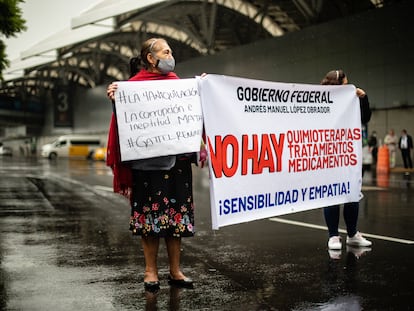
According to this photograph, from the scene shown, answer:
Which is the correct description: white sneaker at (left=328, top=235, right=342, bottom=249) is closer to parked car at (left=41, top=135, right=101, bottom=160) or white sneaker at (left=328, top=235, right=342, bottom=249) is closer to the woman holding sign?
the woman holding sign

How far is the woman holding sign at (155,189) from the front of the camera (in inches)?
187

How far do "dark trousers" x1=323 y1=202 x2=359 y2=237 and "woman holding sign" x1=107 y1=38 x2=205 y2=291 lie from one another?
7.37 feet

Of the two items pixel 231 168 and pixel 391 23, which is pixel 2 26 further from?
pixel 391 23

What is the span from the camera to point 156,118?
193 inches

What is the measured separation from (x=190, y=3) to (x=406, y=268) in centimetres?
3242

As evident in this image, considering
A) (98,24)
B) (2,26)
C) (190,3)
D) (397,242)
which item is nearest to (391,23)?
(190,3)

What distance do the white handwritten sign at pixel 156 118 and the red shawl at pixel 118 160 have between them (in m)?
0.06

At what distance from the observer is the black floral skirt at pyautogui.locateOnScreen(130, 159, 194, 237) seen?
4754 millimetres

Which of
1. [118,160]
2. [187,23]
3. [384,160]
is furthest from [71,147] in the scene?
[118,160]

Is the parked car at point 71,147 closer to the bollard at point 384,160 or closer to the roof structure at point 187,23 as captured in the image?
the roof structure at point 187,23

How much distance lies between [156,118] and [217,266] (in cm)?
164

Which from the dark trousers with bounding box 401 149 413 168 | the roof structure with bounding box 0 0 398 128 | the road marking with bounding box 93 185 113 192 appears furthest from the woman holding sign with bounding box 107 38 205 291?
the roof structure with bounding box 0 0 398 128

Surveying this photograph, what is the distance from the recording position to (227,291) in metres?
4.70

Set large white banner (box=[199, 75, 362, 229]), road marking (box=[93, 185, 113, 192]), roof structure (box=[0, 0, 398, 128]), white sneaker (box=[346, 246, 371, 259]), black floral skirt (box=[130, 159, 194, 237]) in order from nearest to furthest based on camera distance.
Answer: black floral skirt (box=[130, 159, 194, 237])
large white banner (box=[199, 75, 362, 229])
white sneaker (box=[346, 246, 371, 259])
road marking (box=[93, 185, 113, 192])
roof structure (box=[0, 0, 398, 128])
